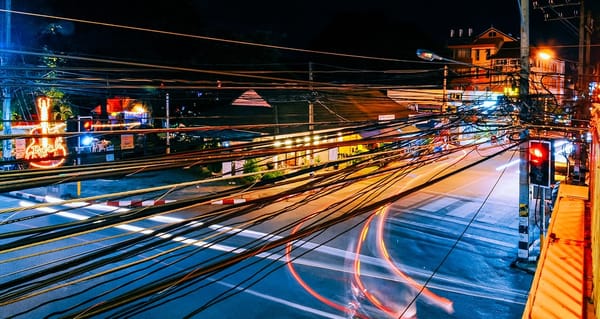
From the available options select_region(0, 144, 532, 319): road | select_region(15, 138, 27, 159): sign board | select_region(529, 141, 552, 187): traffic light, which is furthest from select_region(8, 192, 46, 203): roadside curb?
select_region(529, 141, 552, 187): traffic light

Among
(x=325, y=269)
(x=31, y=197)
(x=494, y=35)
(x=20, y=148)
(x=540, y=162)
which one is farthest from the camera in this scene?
(x=494, y=35)

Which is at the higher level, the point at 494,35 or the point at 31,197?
the point at 494,35

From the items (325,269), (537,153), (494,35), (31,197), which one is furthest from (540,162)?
(494,35)

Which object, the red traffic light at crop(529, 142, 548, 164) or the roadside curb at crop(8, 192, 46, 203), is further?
the roadside curb at crop(8, 192, 46, 203)

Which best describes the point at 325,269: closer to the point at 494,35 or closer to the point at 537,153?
the point at 537,153

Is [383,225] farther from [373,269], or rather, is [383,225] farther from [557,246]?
[557,246]

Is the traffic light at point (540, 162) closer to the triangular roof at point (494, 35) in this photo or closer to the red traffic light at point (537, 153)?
the red traffic light at point (537, 153)

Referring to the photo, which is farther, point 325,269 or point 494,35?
point 494,35

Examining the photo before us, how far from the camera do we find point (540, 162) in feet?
33.7

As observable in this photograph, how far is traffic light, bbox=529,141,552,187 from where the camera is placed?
10141 millimetres

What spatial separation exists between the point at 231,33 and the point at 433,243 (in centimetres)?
2266

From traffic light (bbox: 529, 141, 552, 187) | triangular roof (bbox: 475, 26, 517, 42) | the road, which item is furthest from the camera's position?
triangular roof (bbox: 475, 26, 517, 42)

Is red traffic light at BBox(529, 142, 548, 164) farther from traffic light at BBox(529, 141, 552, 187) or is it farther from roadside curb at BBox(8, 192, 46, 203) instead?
roadside curb at BBox(8, 192, 46, 203)

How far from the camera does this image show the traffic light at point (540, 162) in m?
10.1
